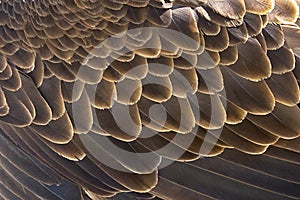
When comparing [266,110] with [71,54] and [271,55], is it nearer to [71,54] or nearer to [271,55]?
[271,55]

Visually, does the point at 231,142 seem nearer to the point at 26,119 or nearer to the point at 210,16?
the point at 210,16

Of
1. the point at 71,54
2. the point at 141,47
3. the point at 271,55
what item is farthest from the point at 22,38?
the point at 271,55

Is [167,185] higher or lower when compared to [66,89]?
lower

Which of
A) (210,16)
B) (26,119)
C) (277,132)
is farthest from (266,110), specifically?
(26,119)

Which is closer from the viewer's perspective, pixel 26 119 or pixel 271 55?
pixel 271 55

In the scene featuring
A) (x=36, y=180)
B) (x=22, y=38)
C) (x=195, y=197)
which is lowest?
(x=195, y=197)

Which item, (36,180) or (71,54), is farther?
(36,180)
